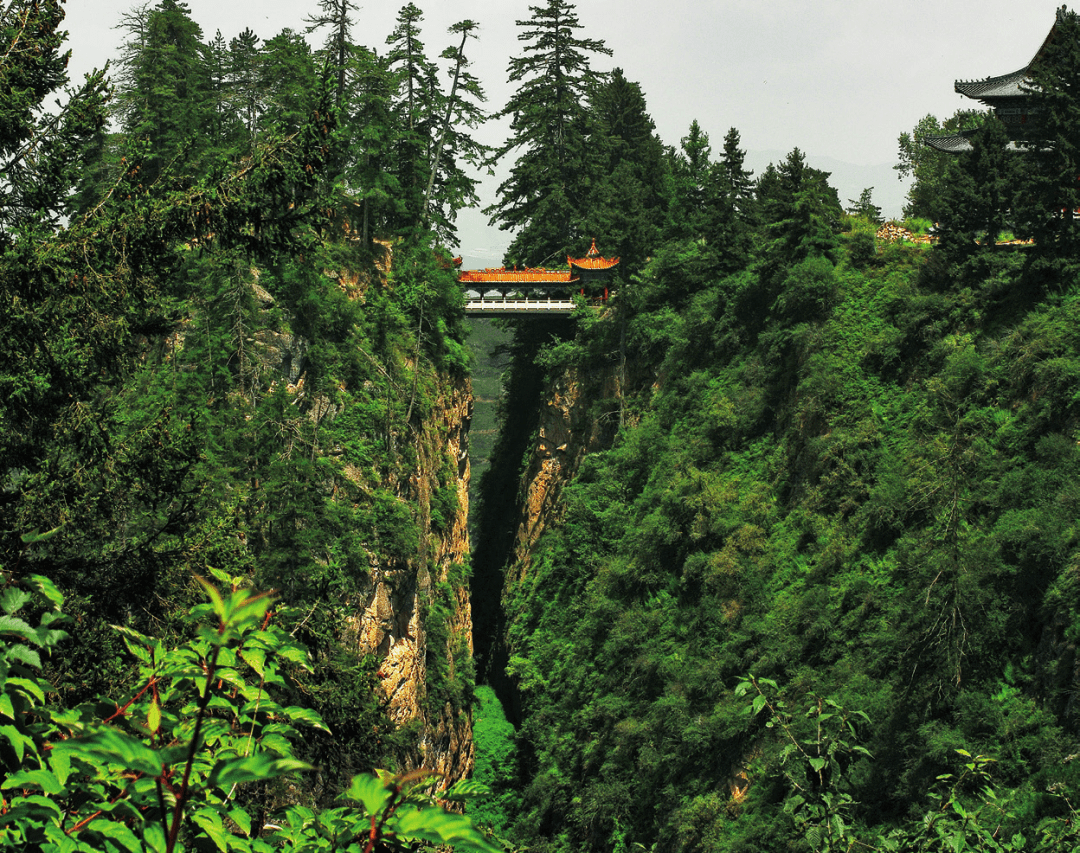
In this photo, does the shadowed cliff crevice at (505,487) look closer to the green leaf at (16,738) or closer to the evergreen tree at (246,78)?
the evergreen tree at (246,78)

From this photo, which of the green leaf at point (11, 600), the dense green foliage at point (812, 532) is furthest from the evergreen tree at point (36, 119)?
the dense green foliage at point (812, 532)

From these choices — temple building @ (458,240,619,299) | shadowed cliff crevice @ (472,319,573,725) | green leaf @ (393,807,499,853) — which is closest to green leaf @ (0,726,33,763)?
green leaf @ (393,807,499,853)

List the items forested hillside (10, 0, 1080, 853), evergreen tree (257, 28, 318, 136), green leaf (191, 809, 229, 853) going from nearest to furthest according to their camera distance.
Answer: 1. green leaf (191, 809, 229, 853)
2. forested hillside (10, 0, 1080, 853)
3. evergreen tree (257, 28, 318, 136)

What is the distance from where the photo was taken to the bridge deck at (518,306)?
40.7m

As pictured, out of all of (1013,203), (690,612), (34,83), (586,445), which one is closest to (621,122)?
(586,445)

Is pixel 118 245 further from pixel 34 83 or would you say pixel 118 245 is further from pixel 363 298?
pixel 363 298

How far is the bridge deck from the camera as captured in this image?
4069 cm

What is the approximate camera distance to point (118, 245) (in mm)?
10336

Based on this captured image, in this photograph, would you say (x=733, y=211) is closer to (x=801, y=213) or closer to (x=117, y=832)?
(x=801, y=213)

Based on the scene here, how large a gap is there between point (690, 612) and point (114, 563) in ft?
74.2

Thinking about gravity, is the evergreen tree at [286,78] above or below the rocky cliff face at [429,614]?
above

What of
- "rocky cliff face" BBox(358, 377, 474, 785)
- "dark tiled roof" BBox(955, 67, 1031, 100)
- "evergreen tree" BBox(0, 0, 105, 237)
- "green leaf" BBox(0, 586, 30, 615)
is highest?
"dark tiled roof" BBox(955, 67, 1031, 100)

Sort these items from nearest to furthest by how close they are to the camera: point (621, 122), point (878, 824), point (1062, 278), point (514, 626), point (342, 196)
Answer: point (878, 824) < point (1062, 278) < point (342, 196) < point (514, 626) < point (621, 122)

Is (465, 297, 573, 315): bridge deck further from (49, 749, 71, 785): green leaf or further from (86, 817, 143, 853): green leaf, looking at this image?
(86, 817, 143, 853): green leaf
